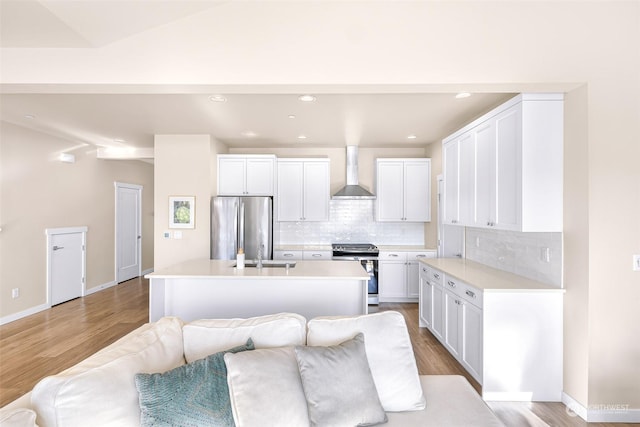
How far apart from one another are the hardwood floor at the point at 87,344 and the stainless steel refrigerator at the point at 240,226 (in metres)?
1.48

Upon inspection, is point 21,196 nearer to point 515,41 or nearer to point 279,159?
point 279,159

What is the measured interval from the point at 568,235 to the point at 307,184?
3.80m

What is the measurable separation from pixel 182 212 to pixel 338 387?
13.6 feet

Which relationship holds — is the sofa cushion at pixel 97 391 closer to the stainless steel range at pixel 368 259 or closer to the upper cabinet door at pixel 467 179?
the upper cabinet door at pixel 467 179

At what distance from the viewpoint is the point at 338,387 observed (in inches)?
57.0

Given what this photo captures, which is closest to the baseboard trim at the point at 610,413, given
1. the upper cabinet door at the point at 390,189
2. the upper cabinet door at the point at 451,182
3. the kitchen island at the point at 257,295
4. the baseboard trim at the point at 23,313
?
the kitchen island at the point at 257,295

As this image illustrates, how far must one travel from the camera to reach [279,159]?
18.2 feet

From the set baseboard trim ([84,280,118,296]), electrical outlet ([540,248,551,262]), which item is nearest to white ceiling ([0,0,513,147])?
electrical outlet ([540,248,551,262])

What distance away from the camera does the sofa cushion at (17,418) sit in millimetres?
982

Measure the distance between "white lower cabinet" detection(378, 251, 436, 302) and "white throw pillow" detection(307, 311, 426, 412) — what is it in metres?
3.61

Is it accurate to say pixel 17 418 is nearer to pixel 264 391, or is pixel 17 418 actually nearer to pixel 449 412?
pixel 264 391

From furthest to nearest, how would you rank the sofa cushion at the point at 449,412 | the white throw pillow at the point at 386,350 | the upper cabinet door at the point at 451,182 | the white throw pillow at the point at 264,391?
the upper cabinet door at the point at 451,182 → the white throw pillow at the point at 386,350 → the sofa cushion at the point at 449,412 → the white throw pillow at the point at 264,391

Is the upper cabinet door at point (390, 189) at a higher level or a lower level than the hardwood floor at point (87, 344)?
higher

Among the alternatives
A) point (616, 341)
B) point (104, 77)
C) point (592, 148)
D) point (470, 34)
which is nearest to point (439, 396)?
point (616, 341)
